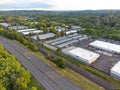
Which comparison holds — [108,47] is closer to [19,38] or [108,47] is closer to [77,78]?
[77,78]

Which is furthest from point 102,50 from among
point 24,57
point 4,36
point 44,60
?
point 4,36

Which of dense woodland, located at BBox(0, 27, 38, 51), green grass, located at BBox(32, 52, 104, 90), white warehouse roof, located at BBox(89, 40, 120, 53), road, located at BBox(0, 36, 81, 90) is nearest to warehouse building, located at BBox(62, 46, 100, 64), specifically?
green grass, located at BBox(32, 52, 104, 90)

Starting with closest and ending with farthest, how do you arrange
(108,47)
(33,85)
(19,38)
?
(33,85), (108,47), (19,38)

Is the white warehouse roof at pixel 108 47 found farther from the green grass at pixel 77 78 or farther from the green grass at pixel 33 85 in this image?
the green grass at pixel 33 85

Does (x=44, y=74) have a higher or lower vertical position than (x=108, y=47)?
higher

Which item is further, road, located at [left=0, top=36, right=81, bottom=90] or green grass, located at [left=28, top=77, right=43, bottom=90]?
road, located at [left=0, top=36, right=81, bottom=90]

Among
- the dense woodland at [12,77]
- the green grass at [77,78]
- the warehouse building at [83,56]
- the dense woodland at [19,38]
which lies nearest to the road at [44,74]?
the green grass at [77,78]

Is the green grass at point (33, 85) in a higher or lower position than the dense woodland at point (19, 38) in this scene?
lower

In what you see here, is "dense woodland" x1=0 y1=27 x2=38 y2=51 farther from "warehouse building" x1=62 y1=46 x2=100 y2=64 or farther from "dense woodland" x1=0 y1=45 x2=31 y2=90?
"dense woodland" x1=0 y1=45 x2=31 y2=90

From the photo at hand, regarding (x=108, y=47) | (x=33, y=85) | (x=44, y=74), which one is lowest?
(x=108, y=47)

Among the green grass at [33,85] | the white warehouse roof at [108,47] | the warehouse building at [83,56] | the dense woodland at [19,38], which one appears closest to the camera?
the green grass at [33,85]

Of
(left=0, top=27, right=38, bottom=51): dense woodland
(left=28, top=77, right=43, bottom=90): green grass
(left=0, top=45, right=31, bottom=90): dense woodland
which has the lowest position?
(left=28, top=77, right=43, bottom=90): green grass

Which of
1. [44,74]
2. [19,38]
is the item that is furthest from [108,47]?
[19,38]
